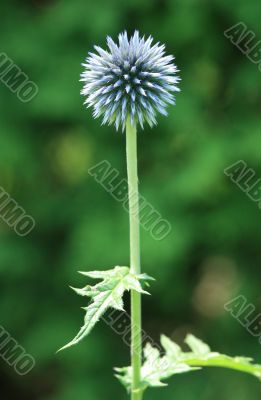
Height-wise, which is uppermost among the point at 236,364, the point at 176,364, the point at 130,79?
the point at 130,79

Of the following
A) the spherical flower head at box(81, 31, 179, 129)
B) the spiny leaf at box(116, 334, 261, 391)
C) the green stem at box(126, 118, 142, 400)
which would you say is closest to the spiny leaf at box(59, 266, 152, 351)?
the green stem at box(126, 118, 142, 400)

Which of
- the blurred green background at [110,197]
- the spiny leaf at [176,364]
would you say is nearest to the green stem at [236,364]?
the spiny leaf at [176,364]

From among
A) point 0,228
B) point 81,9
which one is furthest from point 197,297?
point 81,9

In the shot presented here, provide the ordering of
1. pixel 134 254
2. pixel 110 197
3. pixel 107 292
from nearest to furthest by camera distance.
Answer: pixel 107 292 < pixel 134 254 < pixel 110 197

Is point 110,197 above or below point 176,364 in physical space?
above

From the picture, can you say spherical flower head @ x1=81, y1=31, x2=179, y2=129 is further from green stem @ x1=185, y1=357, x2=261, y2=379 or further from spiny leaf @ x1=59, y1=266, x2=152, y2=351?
green stem @ x1=185, y1=357, x2=261, y2=379

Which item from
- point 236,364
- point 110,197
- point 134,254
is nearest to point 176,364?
point 236,364

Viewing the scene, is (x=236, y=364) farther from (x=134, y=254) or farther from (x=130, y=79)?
(x=130, y=79)
